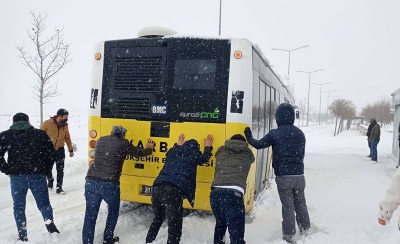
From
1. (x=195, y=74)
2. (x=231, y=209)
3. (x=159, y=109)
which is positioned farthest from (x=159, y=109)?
(x=231, y=209)

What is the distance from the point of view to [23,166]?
4.82m

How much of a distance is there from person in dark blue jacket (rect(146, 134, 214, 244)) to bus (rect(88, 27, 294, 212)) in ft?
2.28

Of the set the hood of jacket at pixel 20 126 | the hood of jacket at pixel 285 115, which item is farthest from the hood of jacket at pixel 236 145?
the hood of jacket at pixel 20 126

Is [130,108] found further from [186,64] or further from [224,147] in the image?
[224,147]

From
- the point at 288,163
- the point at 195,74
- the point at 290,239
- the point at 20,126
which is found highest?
the point at 195,74

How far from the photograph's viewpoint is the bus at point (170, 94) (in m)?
5.38

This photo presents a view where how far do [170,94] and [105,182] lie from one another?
1.80m

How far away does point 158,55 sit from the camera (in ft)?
18.9

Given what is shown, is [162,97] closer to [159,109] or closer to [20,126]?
[159,109]

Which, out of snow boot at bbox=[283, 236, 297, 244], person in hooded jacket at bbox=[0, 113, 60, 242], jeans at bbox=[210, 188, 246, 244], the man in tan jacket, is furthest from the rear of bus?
the man in tan jacket

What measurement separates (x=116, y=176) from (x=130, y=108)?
1.44 metres

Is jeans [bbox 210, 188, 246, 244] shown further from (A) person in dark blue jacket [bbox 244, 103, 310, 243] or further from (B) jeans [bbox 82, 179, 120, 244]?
(B) jeans [bbox 82, 179, 120, 244]

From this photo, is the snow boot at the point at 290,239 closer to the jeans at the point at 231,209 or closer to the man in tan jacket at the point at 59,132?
the jeans at the point at 231,209

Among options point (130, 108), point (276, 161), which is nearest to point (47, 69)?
point (130, 108)
